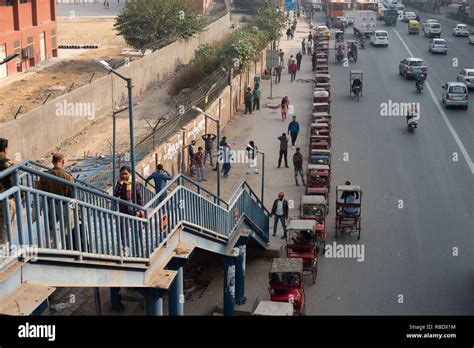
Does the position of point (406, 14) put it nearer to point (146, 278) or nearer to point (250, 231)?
point (250, 231)

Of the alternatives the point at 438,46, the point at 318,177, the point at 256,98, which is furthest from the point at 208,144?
the point at 438,46

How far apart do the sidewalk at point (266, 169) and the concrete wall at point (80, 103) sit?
6.06 m

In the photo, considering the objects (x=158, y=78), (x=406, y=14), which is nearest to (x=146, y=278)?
(x=158, y=78)

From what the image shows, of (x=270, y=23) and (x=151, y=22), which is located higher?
(x=151, y=22)

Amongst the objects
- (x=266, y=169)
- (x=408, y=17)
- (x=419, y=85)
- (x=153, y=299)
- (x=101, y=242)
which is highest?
→ (x=101, y=242)

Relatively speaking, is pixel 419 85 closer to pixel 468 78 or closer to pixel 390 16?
pixel 468 78

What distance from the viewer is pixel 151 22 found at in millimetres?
49062

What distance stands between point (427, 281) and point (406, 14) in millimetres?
65203

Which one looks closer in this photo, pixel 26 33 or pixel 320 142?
pixel 320 142

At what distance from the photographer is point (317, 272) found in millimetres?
17688

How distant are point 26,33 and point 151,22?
8060 mm

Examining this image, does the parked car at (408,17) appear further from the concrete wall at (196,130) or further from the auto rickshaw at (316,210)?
the auto rickshaw at (316,210)

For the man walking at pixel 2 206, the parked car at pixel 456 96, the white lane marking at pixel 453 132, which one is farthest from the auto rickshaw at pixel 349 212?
the parked car at pixel 456 96

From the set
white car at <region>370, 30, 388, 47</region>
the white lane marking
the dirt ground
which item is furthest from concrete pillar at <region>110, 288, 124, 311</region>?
white car at <region>370, 30, 388, 47</region>
